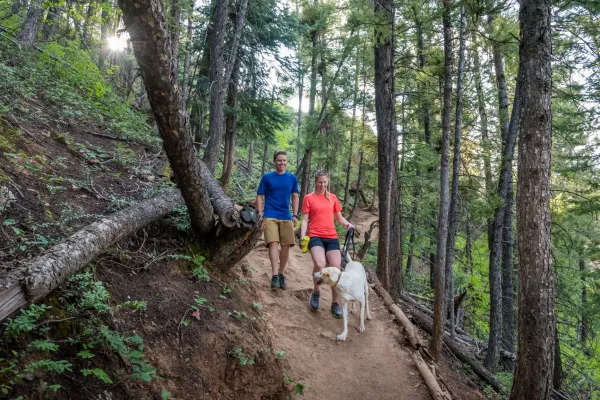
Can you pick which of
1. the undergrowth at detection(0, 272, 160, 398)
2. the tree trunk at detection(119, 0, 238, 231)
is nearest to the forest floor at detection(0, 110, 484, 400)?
the undergrowth at detection(0, 272, 160, 398)

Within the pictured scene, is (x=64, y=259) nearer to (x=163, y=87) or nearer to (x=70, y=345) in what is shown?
(x=70, y=345)

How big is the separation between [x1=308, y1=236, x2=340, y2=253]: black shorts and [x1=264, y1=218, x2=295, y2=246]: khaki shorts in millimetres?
351

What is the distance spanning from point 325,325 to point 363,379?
50.0 inches

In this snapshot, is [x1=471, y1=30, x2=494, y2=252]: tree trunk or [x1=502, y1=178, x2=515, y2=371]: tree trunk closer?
[x1=502, y1=178, x2=515, y2=371]: tree trunk

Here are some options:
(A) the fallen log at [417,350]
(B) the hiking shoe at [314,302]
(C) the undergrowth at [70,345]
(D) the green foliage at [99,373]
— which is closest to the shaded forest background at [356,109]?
(C) the undergrowth at [70,345]

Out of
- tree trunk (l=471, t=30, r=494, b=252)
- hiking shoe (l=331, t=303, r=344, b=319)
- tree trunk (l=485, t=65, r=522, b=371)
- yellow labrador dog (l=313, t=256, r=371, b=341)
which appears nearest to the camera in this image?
yellow labrador dog (l=313, t=256, r=371, b=341)

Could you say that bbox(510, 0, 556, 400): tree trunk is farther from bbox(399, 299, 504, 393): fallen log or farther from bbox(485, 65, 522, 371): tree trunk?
bbox(485, 65, 522, 371): tree trunk

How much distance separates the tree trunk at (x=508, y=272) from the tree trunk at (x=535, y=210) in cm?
612

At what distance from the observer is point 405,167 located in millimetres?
13898

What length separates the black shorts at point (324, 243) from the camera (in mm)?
5750

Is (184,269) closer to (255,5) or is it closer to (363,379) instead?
(363,379)

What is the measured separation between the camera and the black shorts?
18.9 ft

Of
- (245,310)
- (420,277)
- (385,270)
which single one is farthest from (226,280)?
(420,277)

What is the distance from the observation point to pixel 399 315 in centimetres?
634
